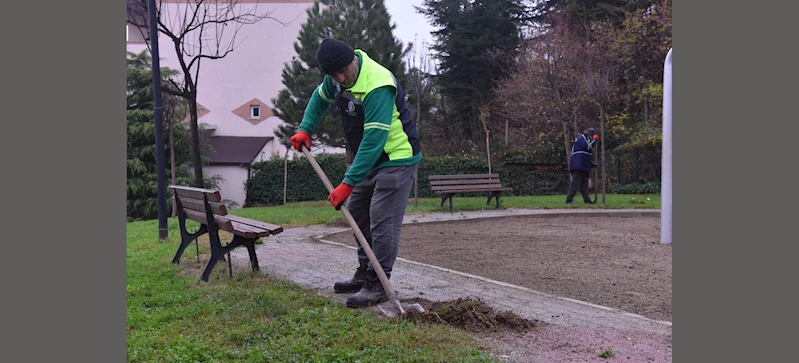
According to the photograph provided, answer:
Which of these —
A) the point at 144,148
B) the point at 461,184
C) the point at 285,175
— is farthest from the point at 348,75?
the point at 144,148

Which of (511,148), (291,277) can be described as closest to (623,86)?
(511,148)

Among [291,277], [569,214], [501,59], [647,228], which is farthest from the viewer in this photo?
[501,59]

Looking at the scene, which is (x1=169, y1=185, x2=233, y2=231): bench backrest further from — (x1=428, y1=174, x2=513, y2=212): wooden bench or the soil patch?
(x1=428, y1=174, x2=513, y2=212): wooden bench

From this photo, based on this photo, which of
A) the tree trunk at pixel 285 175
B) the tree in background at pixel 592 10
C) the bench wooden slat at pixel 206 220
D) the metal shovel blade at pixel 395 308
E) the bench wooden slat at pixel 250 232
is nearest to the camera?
the metal shovel blade at pixel 395 308

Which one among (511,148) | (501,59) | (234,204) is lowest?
(234,204)

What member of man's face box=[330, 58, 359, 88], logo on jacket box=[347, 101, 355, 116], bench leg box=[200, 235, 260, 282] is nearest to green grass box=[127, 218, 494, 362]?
bench leg box=[200, 235, 260, 282]

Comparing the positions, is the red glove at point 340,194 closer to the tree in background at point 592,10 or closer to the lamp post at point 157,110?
the lamp post at point 157,110

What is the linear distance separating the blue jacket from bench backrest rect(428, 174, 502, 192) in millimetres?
1852

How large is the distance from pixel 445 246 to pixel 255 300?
4.11 meters

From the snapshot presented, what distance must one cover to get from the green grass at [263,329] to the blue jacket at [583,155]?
1041 centimetres

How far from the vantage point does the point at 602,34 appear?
24328 millimetres

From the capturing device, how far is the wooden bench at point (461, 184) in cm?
1337

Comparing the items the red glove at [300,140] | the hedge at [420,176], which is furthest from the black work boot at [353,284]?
the hedge at [420,176]

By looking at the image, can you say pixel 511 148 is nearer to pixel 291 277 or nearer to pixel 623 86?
pixel 623 86
